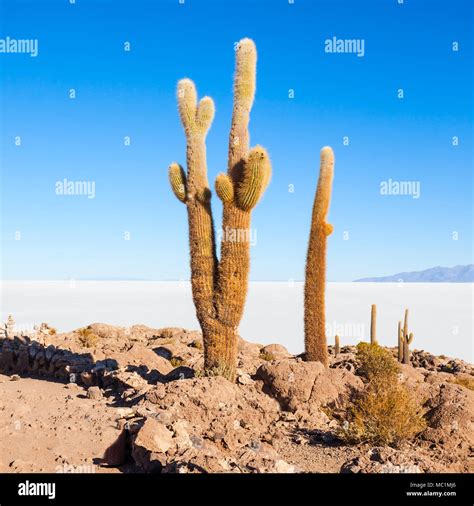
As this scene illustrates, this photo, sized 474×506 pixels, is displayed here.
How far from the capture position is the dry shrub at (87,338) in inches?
841

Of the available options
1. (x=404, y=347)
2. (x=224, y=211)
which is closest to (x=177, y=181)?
(x=224, y=211)

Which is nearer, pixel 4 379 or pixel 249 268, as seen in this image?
pixel 249 268

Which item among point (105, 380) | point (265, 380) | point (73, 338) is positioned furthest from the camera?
point (73, 338)

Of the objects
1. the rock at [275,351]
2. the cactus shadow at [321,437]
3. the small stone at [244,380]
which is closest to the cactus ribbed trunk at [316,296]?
the rock at [275,351]

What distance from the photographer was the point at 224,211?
13016mm

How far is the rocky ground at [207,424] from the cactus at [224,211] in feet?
3.13

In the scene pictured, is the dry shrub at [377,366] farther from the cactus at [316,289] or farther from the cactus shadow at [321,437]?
the cactus shadow at [321,437]

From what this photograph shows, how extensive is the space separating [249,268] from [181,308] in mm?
45480

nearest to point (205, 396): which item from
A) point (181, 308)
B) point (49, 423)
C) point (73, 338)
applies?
point (49, 423)

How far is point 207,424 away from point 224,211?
468cm

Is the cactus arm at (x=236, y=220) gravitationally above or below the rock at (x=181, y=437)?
above
